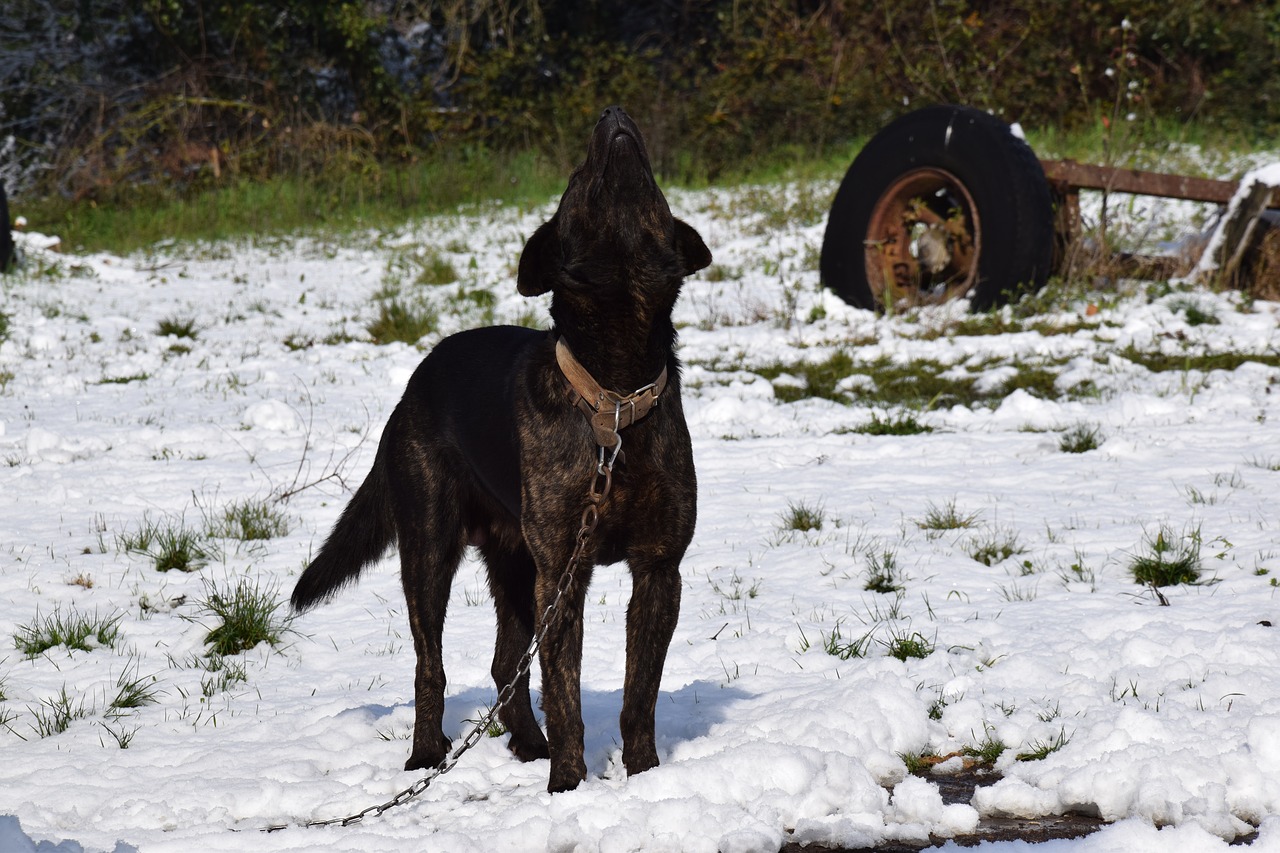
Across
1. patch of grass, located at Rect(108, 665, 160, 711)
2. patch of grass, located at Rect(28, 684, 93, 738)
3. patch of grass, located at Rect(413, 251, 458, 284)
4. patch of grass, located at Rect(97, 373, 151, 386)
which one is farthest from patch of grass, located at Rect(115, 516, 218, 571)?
patch of grass, located at Rect(413, 251, 458, 284)

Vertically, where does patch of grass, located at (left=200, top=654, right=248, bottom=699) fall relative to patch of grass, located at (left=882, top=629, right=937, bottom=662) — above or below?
below

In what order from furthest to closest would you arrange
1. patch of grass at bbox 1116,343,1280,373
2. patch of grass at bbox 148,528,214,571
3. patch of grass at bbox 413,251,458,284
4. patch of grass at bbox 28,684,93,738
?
patch of grass at bbox 413,251,458,284
patch of grass at bbox 1116,343,1280,373
patch of grass at bbox 148,528,214,571
patch of grass at bbox 28,684,93,738

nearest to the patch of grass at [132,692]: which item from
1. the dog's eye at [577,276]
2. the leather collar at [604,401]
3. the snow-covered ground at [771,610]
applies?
the snow-covered ground at [771,610]

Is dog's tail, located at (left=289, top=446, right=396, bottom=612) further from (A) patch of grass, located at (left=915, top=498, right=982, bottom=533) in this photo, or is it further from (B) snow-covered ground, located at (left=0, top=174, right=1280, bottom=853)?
(A) patch of grass, located at (left=915, top=498, right=982, bottom=533)

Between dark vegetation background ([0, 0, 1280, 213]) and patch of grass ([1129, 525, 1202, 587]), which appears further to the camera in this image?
dark vegetation background ([0, 0, 1280, 213])

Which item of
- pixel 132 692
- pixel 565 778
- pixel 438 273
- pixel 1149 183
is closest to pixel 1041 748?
pixel 565 778

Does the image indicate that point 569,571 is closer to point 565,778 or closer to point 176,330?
point 565,778

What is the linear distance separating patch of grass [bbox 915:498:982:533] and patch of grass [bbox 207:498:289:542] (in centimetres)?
288

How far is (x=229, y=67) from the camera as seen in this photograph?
19.8 m

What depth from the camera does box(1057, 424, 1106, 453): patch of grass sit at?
6293 millimetres

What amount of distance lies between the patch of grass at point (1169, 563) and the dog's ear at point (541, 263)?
262cm

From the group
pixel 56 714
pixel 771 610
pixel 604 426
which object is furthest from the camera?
pixel 771 610

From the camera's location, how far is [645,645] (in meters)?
2.98

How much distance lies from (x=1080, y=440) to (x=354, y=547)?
4.21 meters
